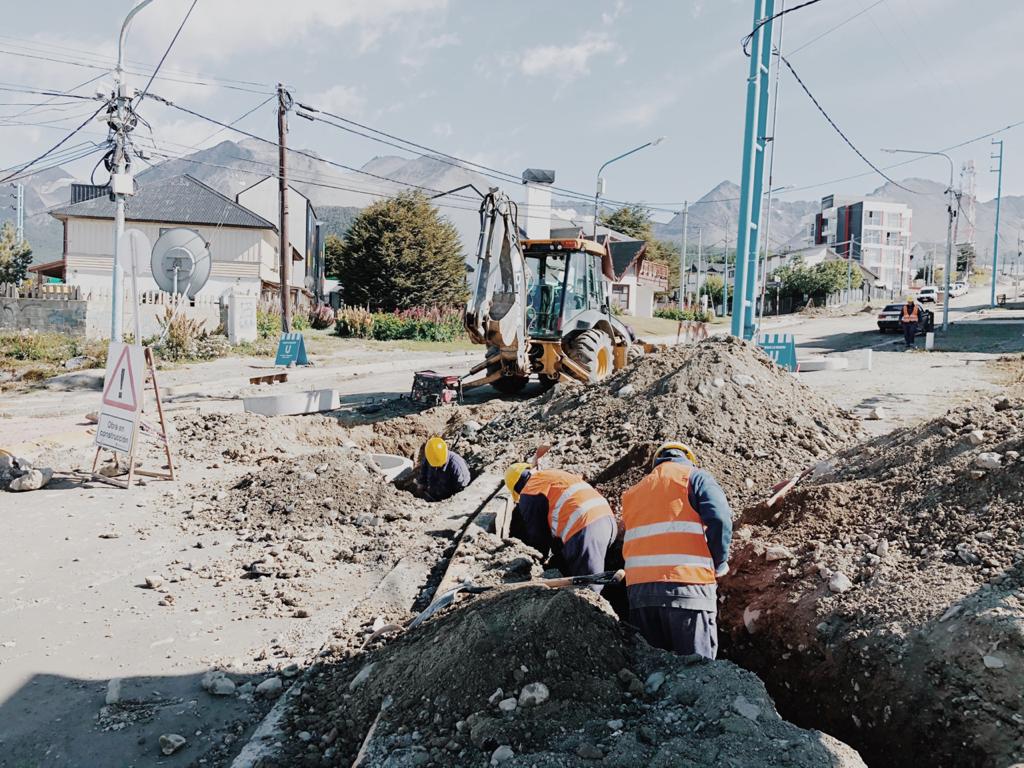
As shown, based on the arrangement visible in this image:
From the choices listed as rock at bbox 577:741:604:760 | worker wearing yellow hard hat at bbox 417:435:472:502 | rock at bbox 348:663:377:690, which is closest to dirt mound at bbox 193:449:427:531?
worker wearing yellow hard hat at bbox 417:435:472:502

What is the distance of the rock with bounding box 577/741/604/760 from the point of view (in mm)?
3121

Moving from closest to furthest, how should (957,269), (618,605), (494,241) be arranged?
(618,605) → (494,241) → (957,269)

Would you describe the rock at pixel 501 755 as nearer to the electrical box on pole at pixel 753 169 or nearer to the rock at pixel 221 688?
the rock at pixel 221 688

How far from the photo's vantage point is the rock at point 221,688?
4.37m

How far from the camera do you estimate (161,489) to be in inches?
331

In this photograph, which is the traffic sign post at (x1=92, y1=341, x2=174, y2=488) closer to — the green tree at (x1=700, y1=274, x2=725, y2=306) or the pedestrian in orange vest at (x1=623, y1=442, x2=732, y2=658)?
the pedestrian in orange vest at (x1=623, y1=442, x2=732, y2=658)

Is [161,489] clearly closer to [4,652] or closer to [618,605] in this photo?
[4,652]

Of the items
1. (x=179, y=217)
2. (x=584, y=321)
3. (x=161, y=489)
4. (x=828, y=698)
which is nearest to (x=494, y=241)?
(x=584, y=321)

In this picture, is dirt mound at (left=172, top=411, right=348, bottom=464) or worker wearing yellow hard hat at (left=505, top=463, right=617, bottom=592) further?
dirt mound at (left=172, top=411, right=348, bottom=464)

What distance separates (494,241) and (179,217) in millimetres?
28956

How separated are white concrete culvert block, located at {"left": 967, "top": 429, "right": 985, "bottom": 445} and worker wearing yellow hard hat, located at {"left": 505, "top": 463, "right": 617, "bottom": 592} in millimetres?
2586

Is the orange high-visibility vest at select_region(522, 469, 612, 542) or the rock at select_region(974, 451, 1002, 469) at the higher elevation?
the rock at select_region(974, 451, 1002, 469)

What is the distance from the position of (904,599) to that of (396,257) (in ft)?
110

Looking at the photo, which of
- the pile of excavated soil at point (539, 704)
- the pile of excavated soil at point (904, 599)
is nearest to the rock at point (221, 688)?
the pile of excavated soil at point (539, 704)
